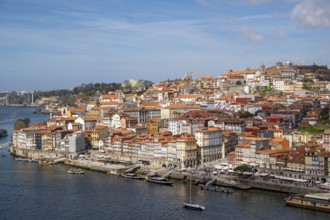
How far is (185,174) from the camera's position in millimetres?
24234

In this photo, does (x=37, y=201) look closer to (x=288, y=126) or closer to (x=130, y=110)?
(x=288, y=126)

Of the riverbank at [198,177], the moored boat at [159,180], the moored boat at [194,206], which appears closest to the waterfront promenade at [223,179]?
the riverbank at [198,177]

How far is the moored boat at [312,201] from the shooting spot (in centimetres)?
1830

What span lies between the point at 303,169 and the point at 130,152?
10158 mm

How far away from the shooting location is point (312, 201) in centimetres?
1866

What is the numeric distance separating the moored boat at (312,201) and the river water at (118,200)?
0.27m

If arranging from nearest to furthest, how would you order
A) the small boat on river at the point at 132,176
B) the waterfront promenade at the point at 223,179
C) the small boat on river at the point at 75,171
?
the waterfront promenade at the point at 223,179, the small boat on river at the point at 132,176, the small boat on river at the point at 75,171

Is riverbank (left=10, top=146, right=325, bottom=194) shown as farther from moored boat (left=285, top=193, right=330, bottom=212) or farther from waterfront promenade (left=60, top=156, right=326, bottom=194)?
moored boat (left=285, top=193, right=330, bottom=212)

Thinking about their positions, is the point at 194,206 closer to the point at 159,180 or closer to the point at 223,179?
the point at 223,179

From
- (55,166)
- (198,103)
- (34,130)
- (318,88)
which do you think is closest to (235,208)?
(55,166)

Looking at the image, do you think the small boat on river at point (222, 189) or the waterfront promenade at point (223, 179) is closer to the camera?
the waterfront promenade at point (223, 179)

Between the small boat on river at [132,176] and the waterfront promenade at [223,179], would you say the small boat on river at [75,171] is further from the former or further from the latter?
the small boat on river at [132,176]

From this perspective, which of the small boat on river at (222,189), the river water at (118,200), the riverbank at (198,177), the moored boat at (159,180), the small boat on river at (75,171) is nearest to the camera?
the river water at (118,200)

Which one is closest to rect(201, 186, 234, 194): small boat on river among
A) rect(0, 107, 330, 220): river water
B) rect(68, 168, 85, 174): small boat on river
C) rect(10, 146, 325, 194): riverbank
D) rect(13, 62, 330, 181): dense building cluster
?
rect(0, 107, 330, 220): river water
